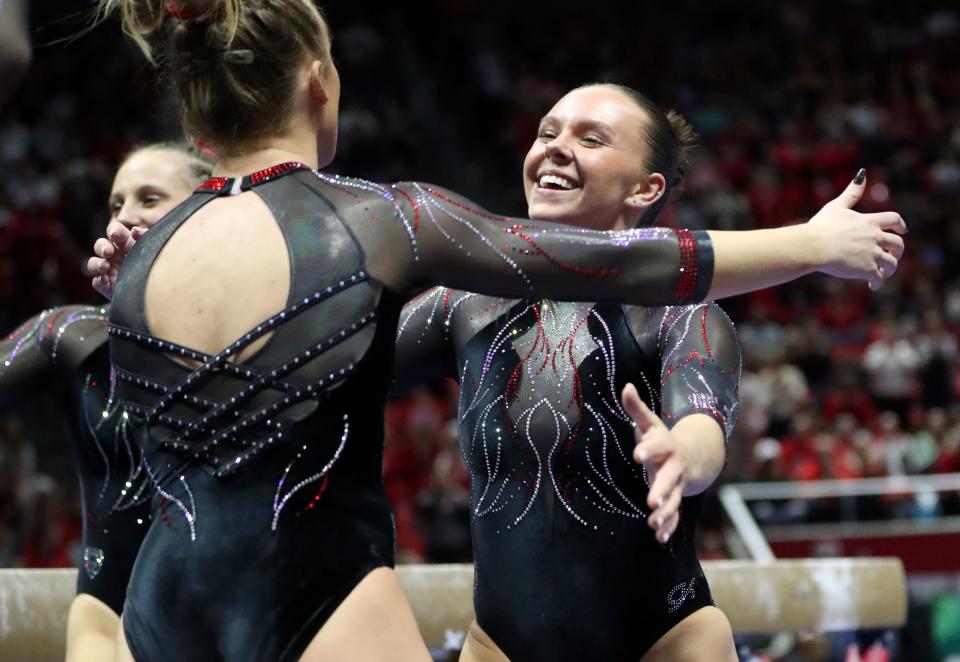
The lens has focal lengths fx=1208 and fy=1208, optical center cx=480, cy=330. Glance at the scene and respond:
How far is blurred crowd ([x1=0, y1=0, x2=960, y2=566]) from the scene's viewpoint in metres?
8.90

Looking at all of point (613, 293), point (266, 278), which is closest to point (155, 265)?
point (266, 278)

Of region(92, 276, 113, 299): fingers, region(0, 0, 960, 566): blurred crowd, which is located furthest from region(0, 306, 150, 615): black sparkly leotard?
region(0, 0, 960, 566): blurred crowd

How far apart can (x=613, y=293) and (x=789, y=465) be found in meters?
7.64

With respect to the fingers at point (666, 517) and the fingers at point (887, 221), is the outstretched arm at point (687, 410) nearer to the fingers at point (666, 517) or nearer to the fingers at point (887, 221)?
the fingers at point (666, 517)

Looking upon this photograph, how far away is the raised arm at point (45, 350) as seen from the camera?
2471 millimetres

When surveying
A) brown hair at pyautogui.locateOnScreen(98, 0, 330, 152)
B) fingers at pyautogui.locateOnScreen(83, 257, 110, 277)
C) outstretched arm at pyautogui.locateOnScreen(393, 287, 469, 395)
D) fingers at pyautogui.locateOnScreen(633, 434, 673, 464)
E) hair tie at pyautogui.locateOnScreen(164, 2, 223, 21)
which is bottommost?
outstretched arm at pyautogui.locateOnScreen(393, 287, 469, 395)

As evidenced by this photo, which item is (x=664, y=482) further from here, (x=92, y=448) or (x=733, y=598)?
(x=733, y=598)

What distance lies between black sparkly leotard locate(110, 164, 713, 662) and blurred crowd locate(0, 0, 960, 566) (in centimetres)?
485

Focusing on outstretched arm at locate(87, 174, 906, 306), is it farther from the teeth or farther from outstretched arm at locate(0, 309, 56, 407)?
outstretched arm at locate(0, 309, 56, 407)

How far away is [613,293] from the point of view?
1.69m

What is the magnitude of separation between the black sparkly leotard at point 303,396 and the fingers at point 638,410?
0.55 feet

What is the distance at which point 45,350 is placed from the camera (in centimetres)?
250

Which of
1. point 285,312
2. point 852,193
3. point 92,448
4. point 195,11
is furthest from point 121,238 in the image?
point 852,193

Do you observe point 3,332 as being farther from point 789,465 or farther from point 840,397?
point 840,397
